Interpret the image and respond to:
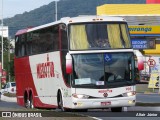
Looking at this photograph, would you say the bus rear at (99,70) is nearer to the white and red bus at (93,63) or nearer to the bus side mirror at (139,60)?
the white and red bus at (93,63)

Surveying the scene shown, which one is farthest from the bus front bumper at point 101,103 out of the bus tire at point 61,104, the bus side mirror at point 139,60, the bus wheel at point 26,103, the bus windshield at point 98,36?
the bus wheel at point 26,103

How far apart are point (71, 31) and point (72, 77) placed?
1809mm

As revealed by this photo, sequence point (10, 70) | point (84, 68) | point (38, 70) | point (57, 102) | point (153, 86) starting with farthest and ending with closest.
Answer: point (10, 70), point (153, 86), point (38, 70), point (57, 102), point (84, 68)

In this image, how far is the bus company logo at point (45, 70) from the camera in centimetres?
2715

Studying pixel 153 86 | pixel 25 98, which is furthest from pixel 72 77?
pixel 153 86

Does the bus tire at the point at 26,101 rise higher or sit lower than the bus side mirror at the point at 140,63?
lower

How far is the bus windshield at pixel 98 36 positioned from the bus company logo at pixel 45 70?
266cm

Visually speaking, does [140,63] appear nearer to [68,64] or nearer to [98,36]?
[98,36]

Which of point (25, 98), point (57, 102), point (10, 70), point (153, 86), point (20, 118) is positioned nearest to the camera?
point (20, 118)

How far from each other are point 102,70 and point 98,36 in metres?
1.42

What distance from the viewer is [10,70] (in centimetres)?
9481

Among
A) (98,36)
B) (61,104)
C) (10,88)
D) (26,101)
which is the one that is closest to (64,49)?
(98,36)

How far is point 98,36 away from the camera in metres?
24.6

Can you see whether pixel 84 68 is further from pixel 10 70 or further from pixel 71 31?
pixel 10 70
